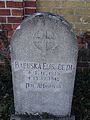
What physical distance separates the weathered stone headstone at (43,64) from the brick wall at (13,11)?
785 millimetres

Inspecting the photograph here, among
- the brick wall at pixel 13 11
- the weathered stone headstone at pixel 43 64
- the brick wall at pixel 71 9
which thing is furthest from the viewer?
the brick wall at pixel 71 9

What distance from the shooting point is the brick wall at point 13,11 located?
365cm

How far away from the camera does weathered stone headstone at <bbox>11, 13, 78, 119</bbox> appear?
116 inches

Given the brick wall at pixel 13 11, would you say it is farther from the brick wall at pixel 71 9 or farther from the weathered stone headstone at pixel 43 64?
the weathered stone headstone at pixel 43 64

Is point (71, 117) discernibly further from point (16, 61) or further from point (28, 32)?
point (28, 32)

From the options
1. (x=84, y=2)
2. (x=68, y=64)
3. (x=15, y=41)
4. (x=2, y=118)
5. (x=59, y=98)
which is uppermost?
(x=84, y=2)

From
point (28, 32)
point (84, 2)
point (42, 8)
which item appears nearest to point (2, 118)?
point (28, 32)

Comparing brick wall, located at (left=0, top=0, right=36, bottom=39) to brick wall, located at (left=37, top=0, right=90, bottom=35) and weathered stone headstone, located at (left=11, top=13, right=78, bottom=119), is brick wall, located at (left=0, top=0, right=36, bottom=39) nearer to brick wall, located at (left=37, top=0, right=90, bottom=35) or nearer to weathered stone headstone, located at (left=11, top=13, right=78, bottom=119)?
brick wall, located at (left=37, top=0, right=90, bottom=35)

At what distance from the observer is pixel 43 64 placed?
3.14 m

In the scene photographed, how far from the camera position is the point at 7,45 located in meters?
3.93

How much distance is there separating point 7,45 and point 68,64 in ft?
3.68

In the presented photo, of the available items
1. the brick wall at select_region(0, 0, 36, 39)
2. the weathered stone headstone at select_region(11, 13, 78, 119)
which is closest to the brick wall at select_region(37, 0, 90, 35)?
the brick wall at select_region(0, 0, 36, 39)

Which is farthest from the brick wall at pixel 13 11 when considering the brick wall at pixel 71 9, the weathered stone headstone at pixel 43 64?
the weathered stone headstone at pixel 43 64

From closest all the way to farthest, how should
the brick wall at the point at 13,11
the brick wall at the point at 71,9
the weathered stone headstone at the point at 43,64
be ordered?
the weathered stone headstone at the point at 43,64 < the brick wall at the point at 13,11 < the brick wall at the point at 71,9
